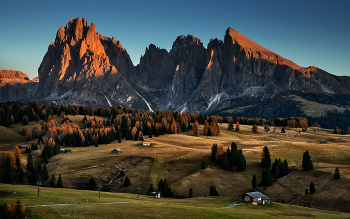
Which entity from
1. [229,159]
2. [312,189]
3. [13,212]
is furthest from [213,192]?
[13,212]

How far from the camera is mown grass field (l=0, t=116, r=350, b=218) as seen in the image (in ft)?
159

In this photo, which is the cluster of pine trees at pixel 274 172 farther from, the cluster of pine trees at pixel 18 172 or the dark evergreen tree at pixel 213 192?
the cluster of pine trees at pixel 18 172

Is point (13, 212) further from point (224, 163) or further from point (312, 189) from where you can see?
point (224, 163)

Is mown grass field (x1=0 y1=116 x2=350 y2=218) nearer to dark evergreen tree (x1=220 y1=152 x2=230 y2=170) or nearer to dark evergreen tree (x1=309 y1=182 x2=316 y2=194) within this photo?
dark evergreen tree (x1=309 y1=182 x2=316 y2=194)

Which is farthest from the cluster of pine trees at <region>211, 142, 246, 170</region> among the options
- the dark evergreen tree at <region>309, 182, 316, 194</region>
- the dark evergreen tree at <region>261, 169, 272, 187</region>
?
the dark evergreen tree at <region>309, 182, 316, 194</region>

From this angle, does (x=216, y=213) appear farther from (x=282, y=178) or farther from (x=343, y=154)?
(x=343, y=154)

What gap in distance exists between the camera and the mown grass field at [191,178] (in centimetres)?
4845

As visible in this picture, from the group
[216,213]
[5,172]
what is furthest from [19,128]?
[216,213]

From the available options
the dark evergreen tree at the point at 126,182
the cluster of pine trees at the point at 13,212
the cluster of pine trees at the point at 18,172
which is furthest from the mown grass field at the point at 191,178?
the cluster of pine trees at the point at 18,172

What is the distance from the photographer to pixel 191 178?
91000 millimetres

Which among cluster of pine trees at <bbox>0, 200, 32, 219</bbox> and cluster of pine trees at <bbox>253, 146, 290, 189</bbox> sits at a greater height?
cluster of pine trees at <bbox>0, 200, 32, 219</bbox>

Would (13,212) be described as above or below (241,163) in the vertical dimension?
above

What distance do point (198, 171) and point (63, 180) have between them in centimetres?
4306

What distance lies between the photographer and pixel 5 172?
292 feet
